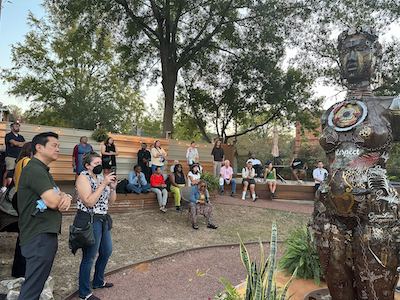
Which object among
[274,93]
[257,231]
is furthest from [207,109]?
[257,231]

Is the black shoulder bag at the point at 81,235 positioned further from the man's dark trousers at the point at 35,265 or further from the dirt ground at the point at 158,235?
the dirt ground at the point at 158,235

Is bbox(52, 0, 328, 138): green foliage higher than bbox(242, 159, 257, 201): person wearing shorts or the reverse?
higher

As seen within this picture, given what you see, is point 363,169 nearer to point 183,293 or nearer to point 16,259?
point 183,293

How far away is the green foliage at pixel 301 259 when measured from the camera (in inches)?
184

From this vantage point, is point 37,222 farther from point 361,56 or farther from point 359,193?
point 361,56

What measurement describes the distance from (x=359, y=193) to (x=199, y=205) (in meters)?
5.70

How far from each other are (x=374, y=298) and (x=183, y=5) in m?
13.2

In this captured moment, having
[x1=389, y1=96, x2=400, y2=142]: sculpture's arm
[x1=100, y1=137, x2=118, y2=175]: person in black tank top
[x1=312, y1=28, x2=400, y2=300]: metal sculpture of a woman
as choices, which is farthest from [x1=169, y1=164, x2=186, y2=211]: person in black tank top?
[x1=389, y1=96, x2=400, y2=142]: sculpture's arm

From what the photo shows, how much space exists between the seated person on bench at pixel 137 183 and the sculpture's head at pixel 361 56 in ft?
21.3

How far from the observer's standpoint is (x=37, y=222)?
2.84 metres

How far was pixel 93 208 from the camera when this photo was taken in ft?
12.7

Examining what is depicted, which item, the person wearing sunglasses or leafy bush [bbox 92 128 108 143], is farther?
leafy bush [bbox 92 128 108 143]

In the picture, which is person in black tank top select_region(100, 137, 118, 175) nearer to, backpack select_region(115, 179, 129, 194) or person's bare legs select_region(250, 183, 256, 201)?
backpack select_region(115, 179, 129, 194)

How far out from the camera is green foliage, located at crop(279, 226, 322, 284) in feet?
15.3
